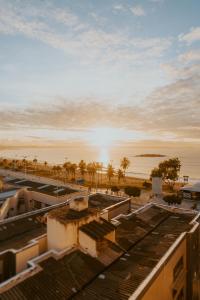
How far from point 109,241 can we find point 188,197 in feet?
166

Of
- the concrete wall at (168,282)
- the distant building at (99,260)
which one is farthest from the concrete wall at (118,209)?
the concrete wall at (168,282)

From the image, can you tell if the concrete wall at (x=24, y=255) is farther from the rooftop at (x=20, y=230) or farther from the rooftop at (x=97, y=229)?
the rooftop at (x=97, y=229)

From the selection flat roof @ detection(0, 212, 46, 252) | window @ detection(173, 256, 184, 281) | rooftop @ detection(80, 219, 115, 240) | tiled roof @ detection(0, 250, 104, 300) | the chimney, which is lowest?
window @ detection(173, 256, 184, 281)

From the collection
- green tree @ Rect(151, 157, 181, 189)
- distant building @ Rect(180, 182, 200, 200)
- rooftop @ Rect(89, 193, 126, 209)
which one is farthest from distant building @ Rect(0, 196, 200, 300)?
green tree @ Rect(151, 157, 181, 189)

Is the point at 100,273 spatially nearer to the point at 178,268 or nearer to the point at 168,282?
the point at 168,282

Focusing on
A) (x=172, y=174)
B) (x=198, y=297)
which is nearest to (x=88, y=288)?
(x=198, y=297)

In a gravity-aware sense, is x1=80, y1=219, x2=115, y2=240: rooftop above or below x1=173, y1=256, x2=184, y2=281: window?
above

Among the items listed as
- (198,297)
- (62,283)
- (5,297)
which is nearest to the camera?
(5,297)

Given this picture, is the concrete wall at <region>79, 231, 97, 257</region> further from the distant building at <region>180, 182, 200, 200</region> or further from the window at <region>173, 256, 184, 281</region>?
the distant building at <region>180, 182, 200, 200</region>

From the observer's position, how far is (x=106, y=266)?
61.8 feet

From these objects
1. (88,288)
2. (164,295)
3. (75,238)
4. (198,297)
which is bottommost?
(198,297)

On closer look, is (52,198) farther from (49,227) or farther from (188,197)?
(188,197)

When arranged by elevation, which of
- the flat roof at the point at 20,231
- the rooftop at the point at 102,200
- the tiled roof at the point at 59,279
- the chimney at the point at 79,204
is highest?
the chimney at the point at 79,204

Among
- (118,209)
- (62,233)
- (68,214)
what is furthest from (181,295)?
(118,209)
